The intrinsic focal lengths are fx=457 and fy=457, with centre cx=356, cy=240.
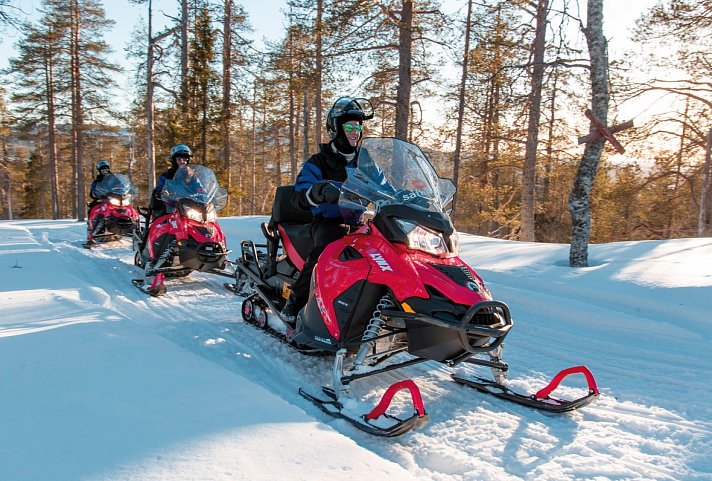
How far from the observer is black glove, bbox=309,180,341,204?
10.8 ft

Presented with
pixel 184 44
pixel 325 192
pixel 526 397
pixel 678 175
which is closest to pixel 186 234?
pixel 325 192

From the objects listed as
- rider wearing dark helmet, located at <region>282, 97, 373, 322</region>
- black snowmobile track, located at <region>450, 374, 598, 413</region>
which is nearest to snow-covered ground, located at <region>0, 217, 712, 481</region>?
black snowmobile track, located at <region>450, 374, 598, 413</region>

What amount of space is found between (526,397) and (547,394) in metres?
0.14

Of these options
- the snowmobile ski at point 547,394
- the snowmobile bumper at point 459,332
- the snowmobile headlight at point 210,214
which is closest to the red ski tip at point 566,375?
the snowmobile ski at point 547,394

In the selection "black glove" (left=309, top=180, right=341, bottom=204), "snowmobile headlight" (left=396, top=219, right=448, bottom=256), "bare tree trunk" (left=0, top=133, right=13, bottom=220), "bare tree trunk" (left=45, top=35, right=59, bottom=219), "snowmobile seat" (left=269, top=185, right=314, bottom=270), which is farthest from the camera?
"bare tree trunk" (left=0, top=133, right=13, bottom=220)

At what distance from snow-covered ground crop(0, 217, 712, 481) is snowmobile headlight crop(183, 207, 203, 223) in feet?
4.01

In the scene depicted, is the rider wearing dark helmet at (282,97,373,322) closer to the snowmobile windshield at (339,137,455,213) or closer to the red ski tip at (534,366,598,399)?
the snowmobile windshield at (339,137,455,213)

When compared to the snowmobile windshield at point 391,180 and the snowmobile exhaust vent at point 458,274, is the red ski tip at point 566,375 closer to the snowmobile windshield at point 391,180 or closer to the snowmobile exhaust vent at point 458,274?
the snowmobile exhaust vent at point 458,274

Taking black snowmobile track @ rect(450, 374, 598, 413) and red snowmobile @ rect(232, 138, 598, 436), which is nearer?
red snowmobile @ rect(232, 138, 598, 436)

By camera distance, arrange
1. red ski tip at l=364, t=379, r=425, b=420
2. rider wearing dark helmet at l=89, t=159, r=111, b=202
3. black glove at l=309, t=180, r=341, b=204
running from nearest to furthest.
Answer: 1. red ski tip at l=364, t=379, r=425, b=420
2. black glove at l=309, t=180, r=341, b=204
3. rider wearing dark helmet at l=89, t=159, r=111, b=202

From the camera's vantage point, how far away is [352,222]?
3.64m

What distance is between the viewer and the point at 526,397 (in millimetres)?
3242

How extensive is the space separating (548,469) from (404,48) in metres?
9.71

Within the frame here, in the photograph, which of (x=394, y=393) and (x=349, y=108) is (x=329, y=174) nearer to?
(x=349, y=108)
